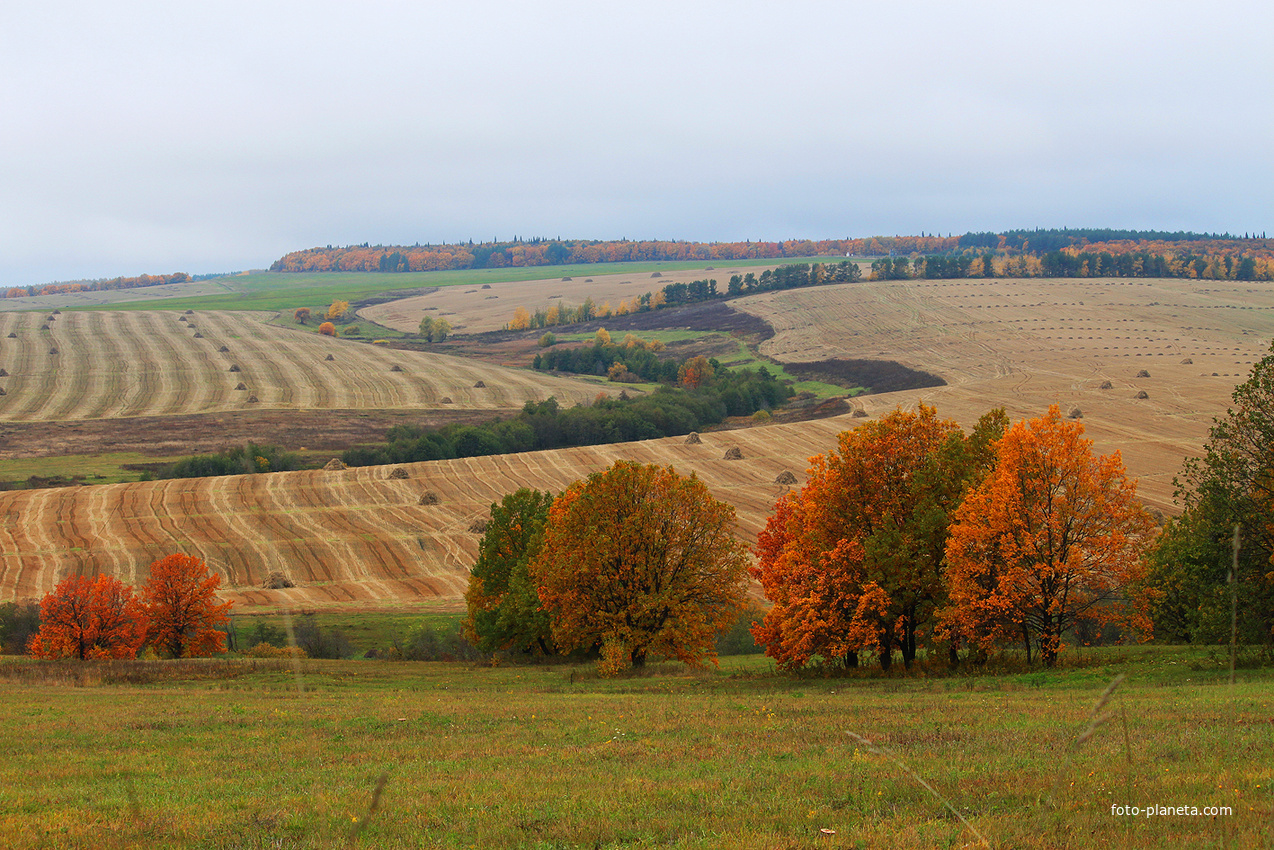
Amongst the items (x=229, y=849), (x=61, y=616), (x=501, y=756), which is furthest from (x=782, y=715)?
(x=61, y=616)

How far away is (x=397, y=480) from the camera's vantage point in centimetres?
9544

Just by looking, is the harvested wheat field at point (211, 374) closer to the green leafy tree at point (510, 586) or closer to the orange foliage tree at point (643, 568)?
the green leafy tree at point (510, 586)

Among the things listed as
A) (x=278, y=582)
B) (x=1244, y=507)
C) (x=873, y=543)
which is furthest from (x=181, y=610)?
(x=1244, y=507)

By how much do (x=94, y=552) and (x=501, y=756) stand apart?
7069 cm

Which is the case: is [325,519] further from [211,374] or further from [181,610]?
[211,374]

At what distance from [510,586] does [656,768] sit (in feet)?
123

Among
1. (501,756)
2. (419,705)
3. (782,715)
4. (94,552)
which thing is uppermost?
(501,756)

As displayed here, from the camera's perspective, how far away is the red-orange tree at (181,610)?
56219 mm

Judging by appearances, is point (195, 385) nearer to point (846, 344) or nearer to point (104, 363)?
point (104, 363)

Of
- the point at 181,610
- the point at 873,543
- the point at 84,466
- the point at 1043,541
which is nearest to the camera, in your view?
the point at 1043,541

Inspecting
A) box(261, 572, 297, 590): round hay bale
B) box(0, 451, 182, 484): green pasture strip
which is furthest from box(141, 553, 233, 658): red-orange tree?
box(0, 451, 182, 484): green pasture strip

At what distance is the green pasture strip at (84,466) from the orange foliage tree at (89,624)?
48888 millimetres

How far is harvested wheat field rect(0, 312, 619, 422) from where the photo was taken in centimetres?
13038

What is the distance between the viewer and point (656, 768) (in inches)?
573
